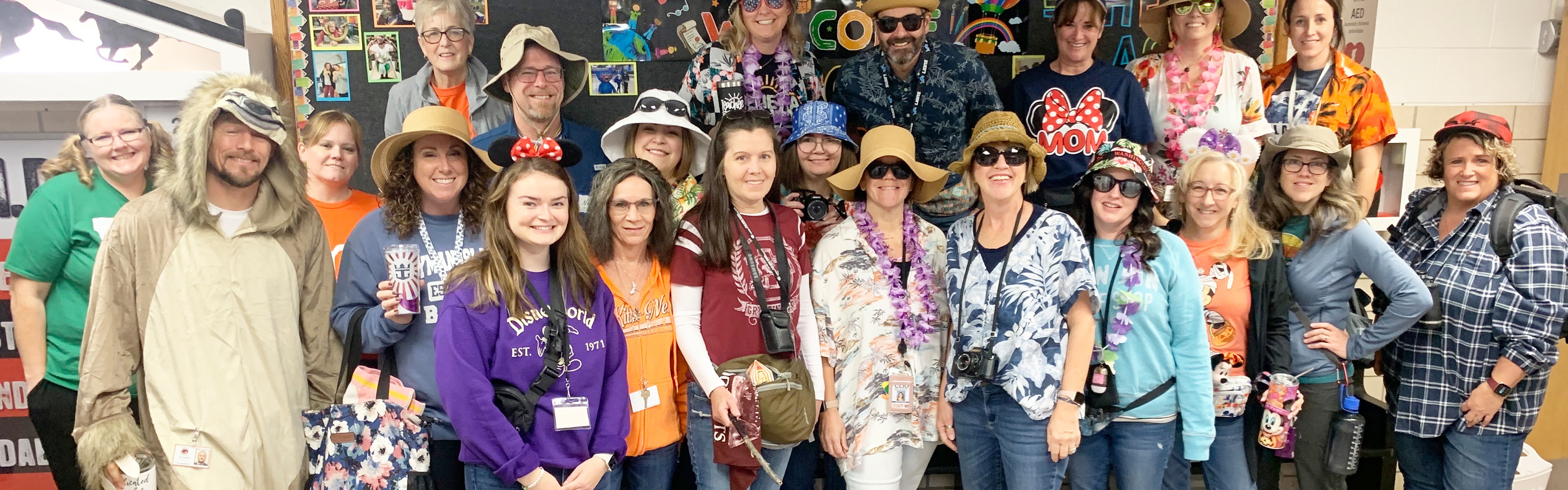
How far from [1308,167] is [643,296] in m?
2.56

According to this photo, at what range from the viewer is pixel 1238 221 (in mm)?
2887

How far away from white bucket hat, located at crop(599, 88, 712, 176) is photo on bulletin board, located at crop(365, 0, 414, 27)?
1.43 meters

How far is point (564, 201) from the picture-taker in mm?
2395

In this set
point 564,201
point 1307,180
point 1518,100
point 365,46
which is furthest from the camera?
point 1518,100

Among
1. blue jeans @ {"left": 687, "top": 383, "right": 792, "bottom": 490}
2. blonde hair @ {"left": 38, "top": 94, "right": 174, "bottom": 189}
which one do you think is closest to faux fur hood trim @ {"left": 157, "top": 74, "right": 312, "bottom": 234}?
blonde hair @ {"left": 38, "top": 94, "right": 174, "bottom": 189}

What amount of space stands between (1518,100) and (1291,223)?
249 centimetres

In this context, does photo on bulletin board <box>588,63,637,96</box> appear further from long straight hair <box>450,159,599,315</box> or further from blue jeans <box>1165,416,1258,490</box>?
blue jeans <box>1165,416,1258,490</box>

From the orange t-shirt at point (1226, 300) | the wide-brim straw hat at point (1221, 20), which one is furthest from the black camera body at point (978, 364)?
the wide-brim straw hat at point (1221, 20)

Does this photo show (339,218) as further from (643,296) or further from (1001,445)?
(1001,445)

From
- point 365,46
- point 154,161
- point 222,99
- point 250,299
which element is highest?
point 365,46

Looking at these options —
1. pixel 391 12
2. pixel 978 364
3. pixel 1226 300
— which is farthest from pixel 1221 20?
pixel 391 12

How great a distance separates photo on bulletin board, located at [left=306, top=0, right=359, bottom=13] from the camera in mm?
3705

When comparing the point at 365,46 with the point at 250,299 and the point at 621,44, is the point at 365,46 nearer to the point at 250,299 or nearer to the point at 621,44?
the point at 621,44

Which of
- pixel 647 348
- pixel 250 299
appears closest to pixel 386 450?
pixel 250 299
